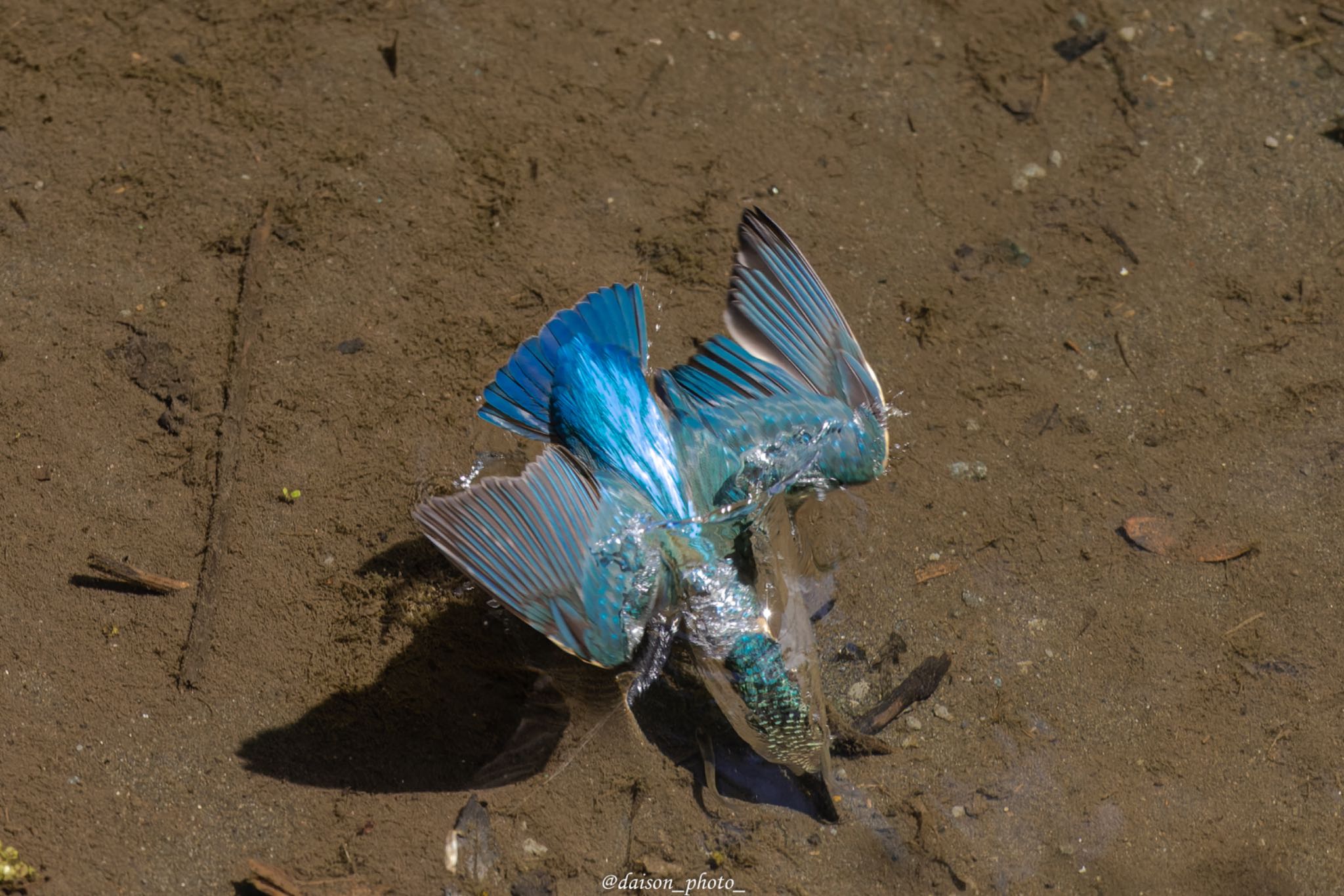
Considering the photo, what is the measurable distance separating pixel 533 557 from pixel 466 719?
30.6 inches

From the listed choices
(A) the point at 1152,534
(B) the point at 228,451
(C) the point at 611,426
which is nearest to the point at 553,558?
(C) the point at 611,426

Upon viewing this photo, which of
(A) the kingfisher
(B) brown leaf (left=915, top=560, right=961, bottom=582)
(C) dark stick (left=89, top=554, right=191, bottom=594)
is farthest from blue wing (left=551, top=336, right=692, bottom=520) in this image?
(C) dark stick (left=89, top=554, right=191, bottom=594)

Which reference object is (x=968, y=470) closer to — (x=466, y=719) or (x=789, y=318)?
(x=789, y=318)

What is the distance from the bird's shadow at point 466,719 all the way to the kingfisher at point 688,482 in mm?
155

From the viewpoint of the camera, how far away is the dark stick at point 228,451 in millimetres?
3479

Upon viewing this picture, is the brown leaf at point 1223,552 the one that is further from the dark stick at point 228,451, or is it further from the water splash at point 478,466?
the dark stick at point 228,451

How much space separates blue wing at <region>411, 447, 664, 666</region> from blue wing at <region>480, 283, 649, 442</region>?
319 mm

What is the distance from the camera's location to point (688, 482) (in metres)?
3.65

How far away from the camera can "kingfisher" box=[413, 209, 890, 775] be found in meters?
3.11

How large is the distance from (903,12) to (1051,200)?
127cm

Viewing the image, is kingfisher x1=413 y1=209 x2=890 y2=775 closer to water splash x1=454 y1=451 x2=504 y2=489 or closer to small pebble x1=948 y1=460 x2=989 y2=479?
water splash x1=454 y1=451 x2=504 y2=489

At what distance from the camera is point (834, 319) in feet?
12.5

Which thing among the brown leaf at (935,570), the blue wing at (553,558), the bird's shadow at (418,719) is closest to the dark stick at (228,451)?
the bird's shadow at (418,719)

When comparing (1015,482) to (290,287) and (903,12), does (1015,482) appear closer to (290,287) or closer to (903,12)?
(903,12)
